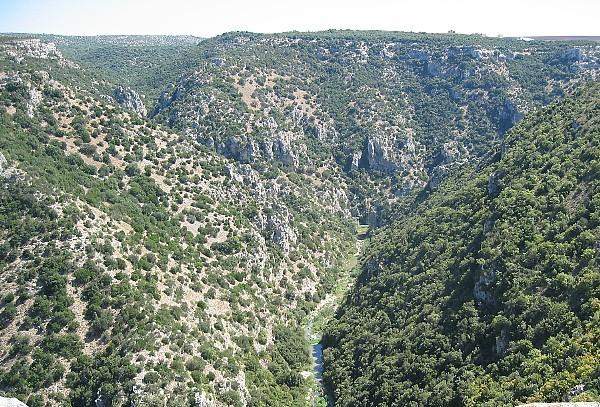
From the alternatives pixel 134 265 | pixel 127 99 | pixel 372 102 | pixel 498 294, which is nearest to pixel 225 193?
pixel 134 265

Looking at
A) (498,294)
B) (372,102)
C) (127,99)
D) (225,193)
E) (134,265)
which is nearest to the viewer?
(498,294)

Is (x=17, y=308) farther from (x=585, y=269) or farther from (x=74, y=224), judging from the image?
(x=585, y=269)

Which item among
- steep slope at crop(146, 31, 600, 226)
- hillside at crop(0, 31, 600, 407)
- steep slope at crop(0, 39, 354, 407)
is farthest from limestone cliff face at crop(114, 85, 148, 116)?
steep slope at crop(0, 39, 354, 407)

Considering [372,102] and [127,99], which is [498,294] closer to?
[372,102]

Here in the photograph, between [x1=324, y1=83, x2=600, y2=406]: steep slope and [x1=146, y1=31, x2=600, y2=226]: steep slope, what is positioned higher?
[x1=146, y1=31, x2=600, y2=226]: steep slope

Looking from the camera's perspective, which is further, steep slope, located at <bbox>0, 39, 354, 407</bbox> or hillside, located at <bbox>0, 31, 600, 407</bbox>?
hillside, located at <bbox>0, 31, 600, 407</bbox>

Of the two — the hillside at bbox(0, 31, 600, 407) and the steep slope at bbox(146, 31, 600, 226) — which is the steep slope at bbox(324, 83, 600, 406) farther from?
the steep slope at bbox(146, 31, 600, 226)
